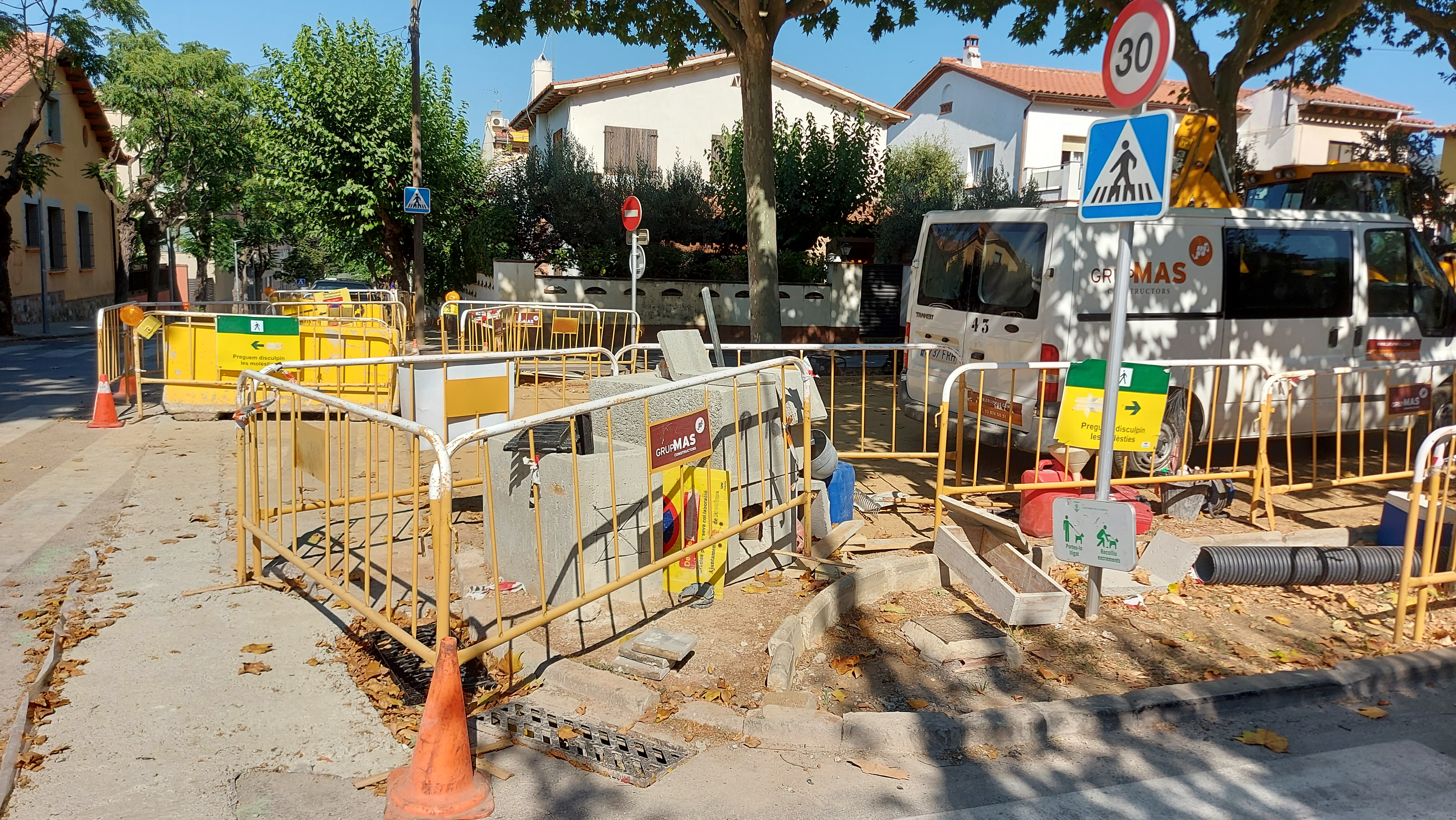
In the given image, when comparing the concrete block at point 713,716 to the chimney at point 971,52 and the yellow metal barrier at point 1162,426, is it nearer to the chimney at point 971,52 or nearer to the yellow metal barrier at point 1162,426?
the yellow metal barrier at point 1162,426

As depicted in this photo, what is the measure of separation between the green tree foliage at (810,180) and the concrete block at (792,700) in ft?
58.5

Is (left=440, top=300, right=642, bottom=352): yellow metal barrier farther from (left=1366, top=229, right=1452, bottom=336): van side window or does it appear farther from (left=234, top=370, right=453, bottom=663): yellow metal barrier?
(left=1366, top=229, right=1452, bottom=336): van side window

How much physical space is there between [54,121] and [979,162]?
30.5 metres

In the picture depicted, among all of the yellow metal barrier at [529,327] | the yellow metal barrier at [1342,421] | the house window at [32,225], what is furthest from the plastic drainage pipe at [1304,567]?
the house window at [32,225]

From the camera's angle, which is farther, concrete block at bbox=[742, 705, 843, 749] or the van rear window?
the van rear window

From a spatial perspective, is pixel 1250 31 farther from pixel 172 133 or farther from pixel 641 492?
pixel 172 133

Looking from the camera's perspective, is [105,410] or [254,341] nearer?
[105,410]

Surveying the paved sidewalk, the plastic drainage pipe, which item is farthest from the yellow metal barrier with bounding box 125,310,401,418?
the plastic drainage pipe

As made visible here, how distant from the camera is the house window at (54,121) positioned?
29219mm

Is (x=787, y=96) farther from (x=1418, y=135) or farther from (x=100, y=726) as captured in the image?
(x=100, y=726)

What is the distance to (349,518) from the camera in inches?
245

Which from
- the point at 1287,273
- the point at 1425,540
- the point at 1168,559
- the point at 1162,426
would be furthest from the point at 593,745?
the point at 1287,273

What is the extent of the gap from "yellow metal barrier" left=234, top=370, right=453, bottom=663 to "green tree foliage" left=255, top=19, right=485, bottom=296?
50.6 ft

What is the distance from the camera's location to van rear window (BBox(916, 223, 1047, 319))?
25.0ft
